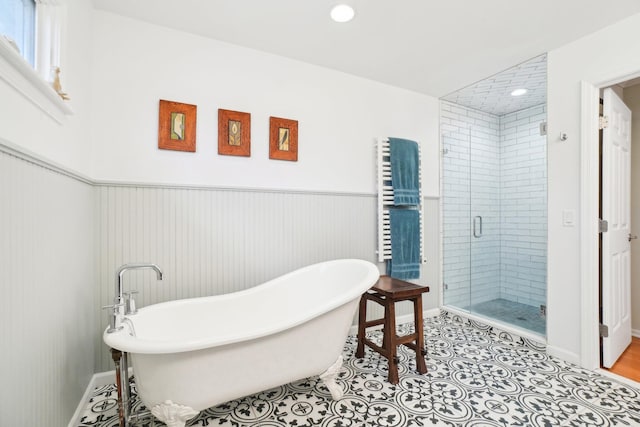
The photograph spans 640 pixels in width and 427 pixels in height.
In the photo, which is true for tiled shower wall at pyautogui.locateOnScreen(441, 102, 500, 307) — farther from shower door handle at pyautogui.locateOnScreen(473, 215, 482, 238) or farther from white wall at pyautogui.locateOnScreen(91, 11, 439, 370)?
white wall at pyautogui.locateOnScreen(91, 11, 439, 370)

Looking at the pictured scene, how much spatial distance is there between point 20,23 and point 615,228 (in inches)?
147

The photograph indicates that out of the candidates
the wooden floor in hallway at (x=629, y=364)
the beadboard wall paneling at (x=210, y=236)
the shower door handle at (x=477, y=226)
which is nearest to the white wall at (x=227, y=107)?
the beadboard wall paneling at (x=210, y=236)

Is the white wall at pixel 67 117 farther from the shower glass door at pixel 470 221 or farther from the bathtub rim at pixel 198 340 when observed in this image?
the shower glass door at pixel 470 221

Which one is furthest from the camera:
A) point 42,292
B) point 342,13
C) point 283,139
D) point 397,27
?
point 283,139

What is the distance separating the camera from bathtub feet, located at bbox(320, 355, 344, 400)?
5.77 feet

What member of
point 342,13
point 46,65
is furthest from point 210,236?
point 342,13

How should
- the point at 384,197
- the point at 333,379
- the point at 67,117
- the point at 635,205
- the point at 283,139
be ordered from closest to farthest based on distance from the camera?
the point at 67,117 → the point at 333,379 → the point at 283,139 → the point at 635,205 → the point at 384,197

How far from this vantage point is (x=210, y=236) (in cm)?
224

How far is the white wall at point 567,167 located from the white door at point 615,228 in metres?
0.15

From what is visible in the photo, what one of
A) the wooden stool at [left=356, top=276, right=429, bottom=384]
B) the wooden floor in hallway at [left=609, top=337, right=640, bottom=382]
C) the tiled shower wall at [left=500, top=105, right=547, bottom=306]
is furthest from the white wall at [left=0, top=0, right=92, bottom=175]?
the tiled shower wall at [left=500, top=105, right=547, bottom=306]

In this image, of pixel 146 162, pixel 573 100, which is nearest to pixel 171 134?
pixel 146 162

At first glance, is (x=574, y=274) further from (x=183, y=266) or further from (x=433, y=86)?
(x=183, y=266)

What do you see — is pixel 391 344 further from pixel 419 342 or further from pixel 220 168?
pixel 220 168

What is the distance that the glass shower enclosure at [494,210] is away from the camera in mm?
3367
